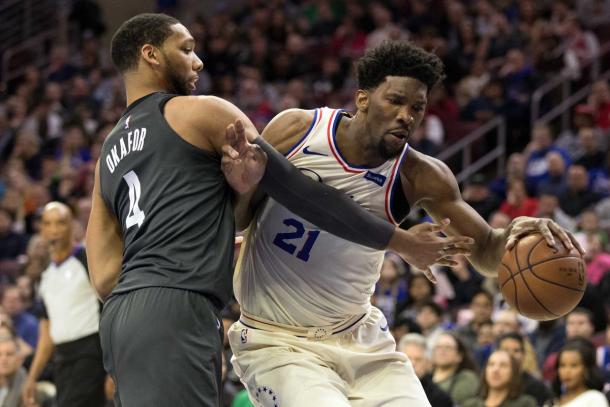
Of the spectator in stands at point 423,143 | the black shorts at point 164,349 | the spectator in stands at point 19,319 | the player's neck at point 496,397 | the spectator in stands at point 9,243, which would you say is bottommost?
the spectator in stands at point 9,243

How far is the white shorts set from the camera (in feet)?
14.7

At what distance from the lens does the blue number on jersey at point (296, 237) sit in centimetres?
465

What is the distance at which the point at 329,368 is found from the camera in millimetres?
4648

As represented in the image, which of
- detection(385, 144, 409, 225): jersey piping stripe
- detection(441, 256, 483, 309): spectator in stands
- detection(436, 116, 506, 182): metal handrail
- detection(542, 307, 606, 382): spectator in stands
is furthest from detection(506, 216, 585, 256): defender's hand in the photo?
detection(436, 116, 506, 182): metal handrail

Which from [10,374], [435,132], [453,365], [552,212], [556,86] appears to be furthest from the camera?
[556,86]

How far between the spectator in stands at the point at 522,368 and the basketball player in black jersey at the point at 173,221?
12.1ft

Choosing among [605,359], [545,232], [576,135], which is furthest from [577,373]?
[576,135]

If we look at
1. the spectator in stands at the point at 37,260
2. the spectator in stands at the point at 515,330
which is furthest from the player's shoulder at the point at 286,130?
the spectator in stands at the point at 37,260

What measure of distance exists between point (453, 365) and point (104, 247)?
4504mm

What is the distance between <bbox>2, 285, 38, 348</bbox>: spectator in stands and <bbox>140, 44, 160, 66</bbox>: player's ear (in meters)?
6.85

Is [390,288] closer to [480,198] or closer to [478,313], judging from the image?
[478,313]

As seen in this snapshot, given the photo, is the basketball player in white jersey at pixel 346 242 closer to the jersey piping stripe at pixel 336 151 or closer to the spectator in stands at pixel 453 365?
the jersey piping stripe at pixel 336 151

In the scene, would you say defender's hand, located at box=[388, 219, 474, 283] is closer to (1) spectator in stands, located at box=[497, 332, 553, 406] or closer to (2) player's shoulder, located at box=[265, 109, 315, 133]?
(2) player's shoulder, located at box=[265, 109, 315, 133]

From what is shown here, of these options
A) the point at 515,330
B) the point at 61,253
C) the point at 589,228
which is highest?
the point at 589,228
